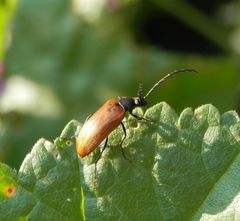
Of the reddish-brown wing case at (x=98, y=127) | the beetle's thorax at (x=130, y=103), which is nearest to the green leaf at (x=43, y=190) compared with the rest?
the reddish-brown wing case at (x=98, y=127)

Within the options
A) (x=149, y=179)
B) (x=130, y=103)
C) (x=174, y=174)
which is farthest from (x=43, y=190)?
(x=130, y=103)

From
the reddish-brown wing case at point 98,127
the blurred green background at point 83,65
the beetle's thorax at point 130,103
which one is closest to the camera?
the reddish-brown wing case at point 98,127

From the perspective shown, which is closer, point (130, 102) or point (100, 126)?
point (100, 126)

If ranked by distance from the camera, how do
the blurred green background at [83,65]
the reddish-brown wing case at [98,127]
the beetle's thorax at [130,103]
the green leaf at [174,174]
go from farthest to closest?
the blurred green background at [83,65] → the beetle's thorax at [130,103] → the reddish-brown wing case at [98,127] → the green leaf at [174,174]

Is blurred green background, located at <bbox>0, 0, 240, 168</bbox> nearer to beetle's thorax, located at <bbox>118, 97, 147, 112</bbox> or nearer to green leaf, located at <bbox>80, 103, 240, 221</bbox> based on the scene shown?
beetle's thorax, located at <bbox>118, 97, 147, 112</bbox>

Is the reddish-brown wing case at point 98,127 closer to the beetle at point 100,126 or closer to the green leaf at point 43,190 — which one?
the beetle at point 100,126

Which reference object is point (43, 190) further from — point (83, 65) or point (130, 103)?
point (83, 65)

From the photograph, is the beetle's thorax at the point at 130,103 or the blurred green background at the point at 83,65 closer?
the beetle's thorax at the point at 130,103
